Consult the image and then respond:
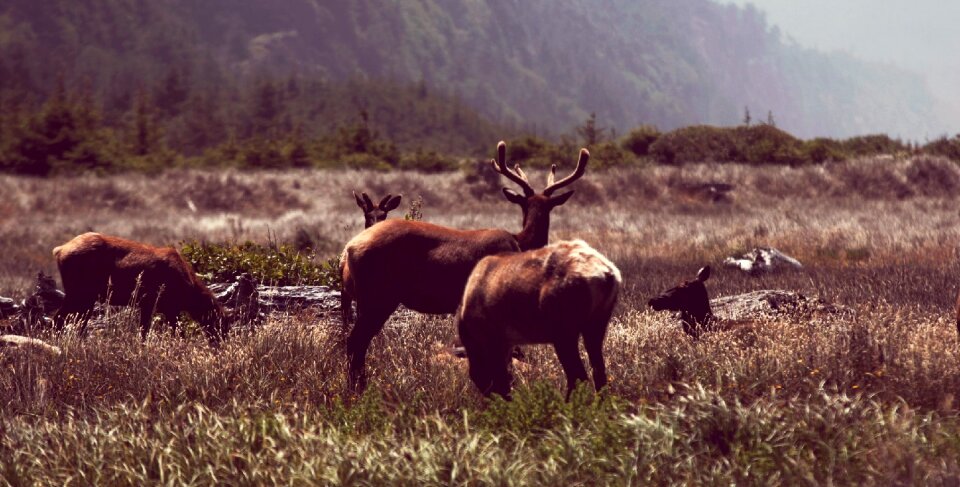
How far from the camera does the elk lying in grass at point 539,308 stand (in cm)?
491

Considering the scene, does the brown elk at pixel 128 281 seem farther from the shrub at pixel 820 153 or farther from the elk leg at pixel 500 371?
the shrub at pixel 820 153

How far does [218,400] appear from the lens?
5.94m

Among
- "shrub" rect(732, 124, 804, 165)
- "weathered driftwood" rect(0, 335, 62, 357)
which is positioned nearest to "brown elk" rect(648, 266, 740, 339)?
"weathered driftwood" rect(0, 335, 62, 357)

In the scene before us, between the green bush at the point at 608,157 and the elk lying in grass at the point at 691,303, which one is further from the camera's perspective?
the green bush at the point at 608,157

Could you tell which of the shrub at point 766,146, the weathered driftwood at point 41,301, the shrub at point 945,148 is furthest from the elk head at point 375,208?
the shrub at point 945,148

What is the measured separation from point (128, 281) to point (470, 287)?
4.67 meters

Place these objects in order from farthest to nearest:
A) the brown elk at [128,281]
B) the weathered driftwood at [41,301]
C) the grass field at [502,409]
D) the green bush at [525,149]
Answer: the green bush at [525,149] → the weathered driftwood at [41,301] → the brown elk at [128,281] → the grass field at [502,409]

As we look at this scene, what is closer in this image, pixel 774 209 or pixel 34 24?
pixel 774 209

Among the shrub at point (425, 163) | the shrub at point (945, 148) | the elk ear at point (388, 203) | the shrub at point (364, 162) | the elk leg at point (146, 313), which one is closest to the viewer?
the elk leg at point (146, 313)

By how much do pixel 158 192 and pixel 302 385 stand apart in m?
29.1

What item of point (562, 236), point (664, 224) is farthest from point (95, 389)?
point (664, 224)

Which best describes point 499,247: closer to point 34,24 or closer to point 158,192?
point 158,192

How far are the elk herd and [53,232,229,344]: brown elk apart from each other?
10mm

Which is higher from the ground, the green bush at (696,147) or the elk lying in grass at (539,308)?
the elk lying in grass at (539,308)
